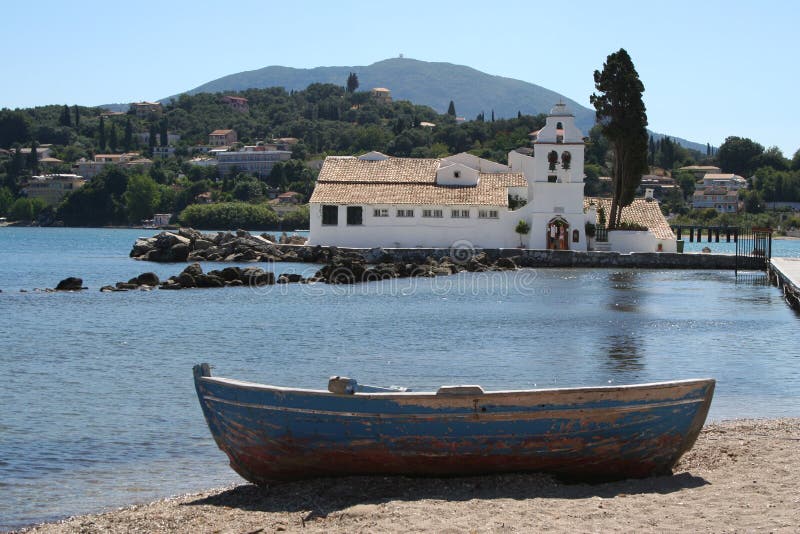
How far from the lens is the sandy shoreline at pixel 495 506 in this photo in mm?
8812

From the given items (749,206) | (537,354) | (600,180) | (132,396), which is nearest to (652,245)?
(537,354)

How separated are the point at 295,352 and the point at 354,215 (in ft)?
109

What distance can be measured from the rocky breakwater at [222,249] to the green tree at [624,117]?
15.3 meters

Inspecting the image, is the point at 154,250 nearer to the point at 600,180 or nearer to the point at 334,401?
the point at 334,401

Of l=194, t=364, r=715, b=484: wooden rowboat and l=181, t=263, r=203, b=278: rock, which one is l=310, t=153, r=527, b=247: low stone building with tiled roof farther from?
l=194, t=364, r=715, b=484: wooden rowboat

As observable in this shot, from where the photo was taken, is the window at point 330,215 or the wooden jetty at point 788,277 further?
the window at point 330,215

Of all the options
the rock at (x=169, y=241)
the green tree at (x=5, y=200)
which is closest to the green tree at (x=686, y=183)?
the green tree at (x=5, y=200)

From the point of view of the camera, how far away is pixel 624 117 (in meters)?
50.8

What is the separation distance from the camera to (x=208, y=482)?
11359 mm

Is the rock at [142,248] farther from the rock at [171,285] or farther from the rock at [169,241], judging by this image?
the rock at [171,285]

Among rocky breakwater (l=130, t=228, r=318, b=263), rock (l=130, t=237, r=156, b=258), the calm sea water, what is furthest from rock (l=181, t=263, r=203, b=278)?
rock (l=130, t=237, r=156, b=258)

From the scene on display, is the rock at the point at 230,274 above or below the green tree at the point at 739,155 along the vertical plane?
below

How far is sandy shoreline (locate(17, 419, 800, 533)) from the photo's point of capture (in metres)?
8.81

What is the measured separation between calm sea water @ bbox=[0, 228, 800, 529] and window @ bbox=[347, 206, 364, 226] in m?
13.0
